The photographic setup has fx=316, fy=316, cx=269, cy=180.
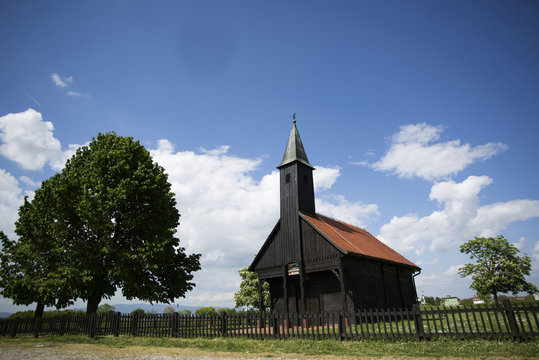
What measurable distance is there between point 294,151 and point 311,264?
901 centimetres

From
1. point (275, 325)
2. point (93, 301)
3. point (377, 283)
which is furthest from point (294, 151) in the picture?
point (93, 301)

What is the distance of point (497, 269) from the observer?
3897 cm

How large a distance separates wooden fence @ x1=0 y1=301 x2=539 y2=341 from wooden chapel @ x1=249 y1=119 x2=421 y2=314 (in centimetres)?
333

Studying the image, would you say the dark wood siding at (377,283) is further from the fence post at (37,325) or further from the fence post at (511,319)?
the fence post at (37,325)

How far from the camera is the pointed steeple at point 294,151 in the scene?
2501 centimetres

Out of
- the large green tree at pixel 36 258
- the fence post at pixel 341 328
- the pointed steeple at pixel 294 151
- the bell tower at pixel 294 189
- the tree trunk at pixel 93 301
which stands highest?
the pointed steeple at pixel 294 151

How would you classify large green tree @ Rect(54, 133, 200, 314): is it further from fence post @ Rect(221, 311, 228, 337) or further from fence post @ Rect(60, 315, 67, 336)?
fence post @ Rect(221, 311, 228, 337)

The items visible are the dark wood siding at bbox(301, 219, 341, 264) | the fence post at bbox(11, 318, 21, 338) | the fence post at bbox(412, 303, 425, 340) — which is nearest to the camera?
the fence post at bbox(412, 303, 425, 340)

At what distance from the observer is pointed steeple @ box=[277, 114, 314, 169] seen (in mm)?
25008

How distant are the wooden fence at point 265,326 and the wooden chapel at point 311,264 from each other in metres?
3.33

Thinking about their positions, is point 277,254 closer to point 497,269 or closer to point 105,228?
point 105,228

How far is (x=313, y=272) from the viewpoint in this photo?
21.7m

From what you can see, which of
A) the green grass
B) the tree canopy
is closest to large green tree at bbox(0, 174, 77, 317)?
the tree canopy

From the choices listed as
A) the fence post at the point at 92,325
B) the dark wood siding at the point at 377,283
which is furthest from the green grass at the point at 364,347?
the dark wood siding at the point at 377,283
